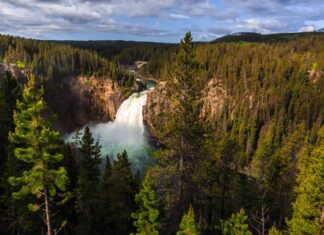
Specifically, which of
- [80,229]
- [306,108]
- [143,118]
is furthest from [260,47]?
[80,229]

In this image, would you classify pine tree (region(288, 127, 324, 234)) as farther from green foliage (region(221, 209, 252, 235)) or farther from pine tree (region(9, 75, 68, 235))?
pine tree (region(9, 75, 68, 235))

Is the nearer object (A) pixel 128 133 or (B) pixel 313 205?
(B) pixel 313 205

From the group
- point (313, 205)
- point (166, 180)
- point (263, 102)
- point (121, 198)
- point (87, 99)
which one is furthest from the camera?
point (87, 99)

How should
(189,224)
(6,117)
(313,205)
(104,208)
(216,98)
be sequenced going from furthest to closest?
1. (216,98)
2. (6,117)
3. (104,208)
4. (313,205)
5. (189,224)

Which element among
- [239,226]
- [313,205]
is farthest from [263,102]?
[313,205]

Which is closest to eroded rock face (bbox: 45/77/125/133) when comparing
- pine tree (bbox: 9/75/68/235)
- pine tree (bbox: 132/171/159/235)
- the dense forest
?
the dense forest

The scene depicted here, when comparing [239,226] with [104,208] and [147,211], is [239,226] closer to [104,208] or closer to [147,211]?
[147,211]
